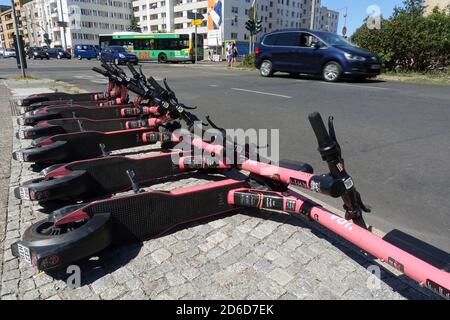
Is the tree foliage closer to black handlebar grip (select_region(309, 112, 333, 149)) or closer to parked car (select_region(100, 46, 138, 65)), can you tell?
black handlebar grip (select_region(309, 112, 333, 149))

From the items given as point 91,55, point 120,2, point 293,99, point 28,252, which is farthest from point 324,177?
point 120,2

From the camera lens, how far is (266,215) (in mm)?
3156

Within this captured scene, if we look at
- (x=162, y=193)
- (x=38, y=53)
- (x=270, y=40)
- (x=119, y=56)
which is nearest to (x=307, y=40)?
(x=270, y=40)

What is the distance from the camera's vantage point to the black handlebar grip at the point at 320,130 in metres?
2.01

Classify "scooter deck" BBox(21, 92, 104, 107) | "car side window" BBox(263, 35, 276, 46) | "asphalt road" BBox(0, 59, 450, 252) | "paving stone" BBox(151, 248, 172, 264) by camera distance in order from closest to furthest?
"paving stone" BBox(151, 248, 172, 264), "asphalt road" BBox(0, 59, 450, 252), "scooter deck" BBox(21, 92, 104, 107), "car side window" BBox(263, 35, 276, 46)

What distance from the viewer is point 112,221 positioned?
248 cm

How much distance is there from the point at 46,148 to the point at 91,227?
6.86 ft

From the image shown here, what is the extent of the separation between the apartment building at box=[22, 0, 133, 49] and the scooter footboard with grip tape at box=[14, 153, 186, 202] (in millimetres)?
95761

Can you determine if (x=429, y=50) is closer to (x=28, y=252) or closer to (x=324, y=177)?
(x=324, y=177)

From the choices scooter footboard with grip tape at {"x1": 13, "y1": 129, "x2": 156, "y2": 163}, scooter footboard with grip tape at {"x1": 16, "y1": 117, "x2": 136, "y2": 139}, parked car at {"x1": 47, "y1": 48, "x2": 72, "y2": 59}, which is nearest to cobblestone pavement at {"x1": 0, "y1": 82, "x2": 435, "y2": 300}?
scooter footboard with grip tape at {"x1": 13, "y1": 129, "x2": 156, "y2": 163}

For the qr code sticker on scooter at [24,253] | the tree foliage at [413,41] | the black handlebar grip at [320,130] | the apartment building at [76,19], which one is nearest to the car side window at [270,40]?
the tree foliage at [413,41]

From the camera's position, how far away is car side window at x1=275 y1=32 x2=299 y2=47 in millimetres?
14875

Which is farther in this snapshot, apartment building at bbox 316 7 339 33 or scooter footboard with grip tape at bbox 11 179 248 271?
apartment building at bbox 316 7 339 33
